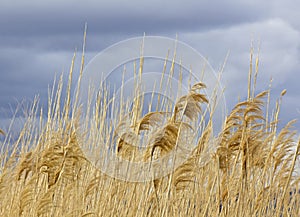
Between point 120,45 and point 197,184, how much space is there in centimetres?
94

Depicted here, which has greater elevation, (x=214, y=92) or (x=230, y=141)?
(x=214, y=92)

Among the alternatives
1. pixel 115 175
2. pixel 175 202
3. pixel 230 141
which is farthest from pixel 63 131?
pixel 230 141

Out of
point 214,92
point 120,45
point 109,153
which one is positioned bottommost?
point 109,153

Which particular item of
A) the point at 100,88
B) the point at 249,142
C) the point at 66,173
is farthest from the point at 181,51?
the point at 66,173

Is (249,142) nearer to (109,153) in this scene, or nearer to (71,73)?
(109,153)

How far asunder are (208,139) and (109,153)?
0.62 meters

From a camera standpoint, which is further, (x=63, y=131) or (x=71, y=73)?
(x=63, y=131)

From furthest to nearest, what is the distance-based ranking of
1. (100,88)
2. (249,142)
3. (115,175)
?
(100,88) < (115,175) < (249,142)

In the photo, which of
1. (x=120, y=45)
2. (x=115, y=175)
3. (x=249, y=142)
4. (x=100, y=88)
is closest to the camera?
(x=249, y=142)

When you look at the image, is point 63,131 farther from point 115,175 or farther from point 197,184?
point 197,184

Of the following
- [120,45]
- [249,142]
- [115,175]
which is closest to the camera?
[249,142]

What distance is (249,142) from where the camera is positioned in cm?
259

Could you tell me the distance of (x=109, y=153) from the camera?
2994mm

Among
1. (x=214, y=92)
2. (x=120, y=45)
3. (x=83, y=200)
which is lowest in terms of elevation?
(x=83, y=200)
